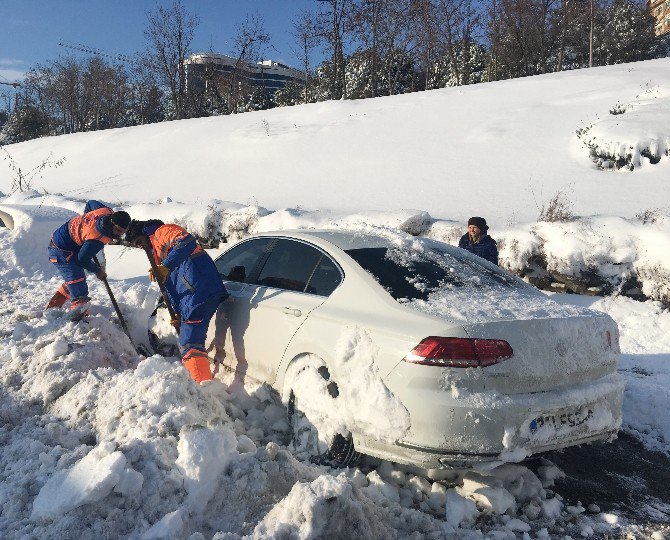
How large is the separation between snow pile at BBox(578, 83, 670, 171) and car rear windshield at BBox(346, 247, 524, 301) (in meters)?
8.62

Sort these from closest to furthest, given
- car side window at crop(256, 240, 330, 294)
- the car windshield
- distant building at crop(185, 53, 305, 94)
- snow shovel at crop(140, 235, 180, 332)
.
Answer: the car windshield → car side window at crop(256, 240, 330, 294) → snow shovel at crop(140, 235, 180, 332) → distant building at crop(185, 53, 305, 94)

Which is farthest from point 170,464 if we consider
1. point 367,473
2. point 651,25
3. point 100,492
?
point 651,25

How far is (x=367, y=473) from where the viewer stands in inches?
129

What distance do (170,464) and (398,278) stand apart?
5.45 feet

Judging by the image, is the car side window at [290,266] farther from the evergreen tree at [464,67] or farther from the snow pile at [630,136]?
the evergreen tree at [464,67]

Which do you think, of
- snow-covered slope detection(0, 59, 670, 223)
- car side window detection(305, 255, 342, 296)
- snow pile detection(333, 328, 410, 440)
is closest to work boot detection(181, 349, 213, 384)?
car side window detection(305, 255, 342, 296)

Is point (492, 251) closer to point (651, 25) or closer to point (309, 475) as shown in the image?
point (309, 475)

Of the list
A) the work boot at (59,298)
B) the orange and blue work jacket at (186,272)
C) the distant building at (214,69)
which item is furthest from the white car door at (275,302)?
the distant building at (214,69)

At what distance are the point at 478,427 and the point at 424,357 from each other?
433mm

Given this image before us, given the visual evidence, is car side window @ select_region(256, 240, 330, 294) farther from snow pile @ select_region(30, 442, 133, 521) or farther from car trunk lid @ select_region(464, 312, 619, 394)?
snow pile @ select_region(30, 442, 133, 521)

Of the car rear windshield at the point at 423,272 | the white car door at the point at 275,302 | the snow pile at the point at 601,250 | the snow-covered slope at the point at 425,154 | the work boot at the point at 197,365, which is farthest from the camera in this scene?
the snow-covered slope at the point at 425,154

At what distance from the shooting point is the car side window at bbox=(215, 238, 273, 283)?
4461 millimetres

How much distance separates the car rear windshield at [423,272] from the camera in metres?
3.31

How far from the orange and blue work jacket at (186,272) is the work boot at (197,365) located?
29 centimetres
